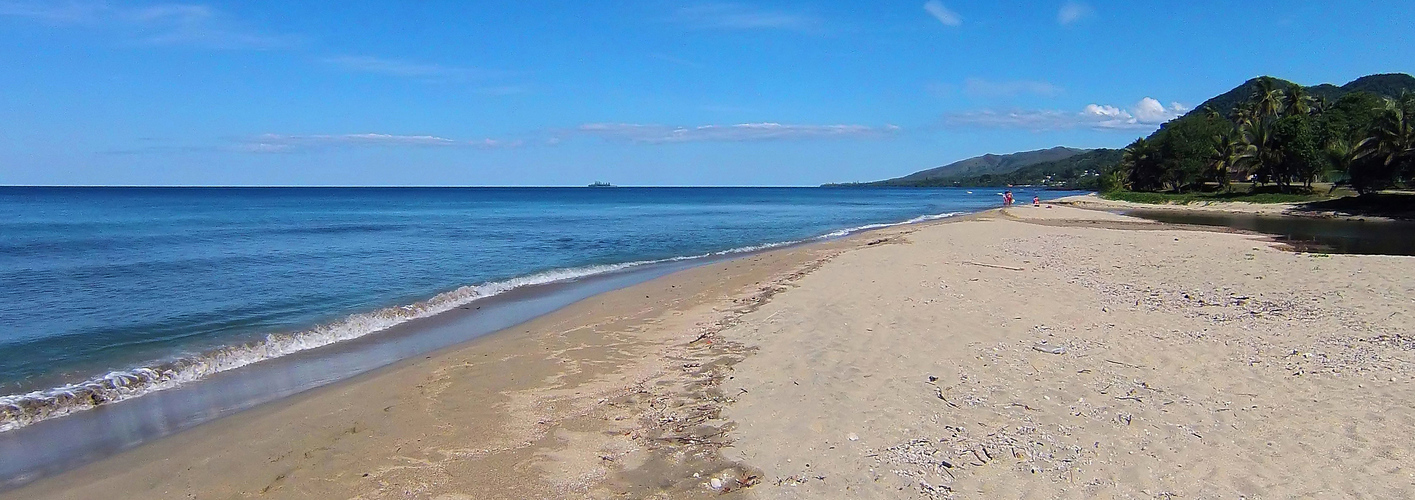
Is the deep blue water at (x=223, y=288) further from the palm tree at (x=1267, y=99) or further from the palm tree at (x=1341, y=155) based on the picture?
the palm tree at (x=1267, y=99)

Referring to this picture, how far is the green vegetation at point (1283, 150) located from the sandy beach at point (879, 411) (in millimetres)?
36645

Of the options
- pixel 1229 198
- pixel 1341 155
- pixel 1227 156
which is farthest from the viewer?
pixel 1227 156

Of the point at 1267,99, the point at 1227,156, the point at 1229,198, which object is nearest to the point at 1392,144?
the point at 1229,198

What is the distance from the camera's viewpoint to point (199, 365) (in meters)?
9.92

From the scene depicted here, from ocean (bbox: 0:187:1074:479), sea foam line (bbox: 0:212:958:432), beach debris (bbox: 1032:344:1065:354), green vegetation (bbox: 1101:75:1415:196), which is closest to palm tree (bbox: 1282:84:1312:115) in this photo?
green vegetation (bbox: 1101:75:1415:196)

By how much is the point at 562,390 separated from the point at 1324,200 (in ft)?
182

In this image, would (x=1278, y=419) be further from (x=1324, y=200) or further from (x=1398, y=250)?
(x=1324, y=200)

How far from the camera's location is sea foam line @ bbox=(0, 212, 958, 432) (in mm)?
8057

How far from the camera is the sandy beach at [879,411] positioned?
16.2 ft

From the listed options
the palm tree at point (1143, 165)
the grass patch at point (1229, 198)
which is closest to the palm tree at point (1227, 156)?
the grass patch at point (1229, 198)

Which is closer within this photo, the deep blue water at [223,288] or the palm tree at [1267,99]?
the deep blue water at [223,288]

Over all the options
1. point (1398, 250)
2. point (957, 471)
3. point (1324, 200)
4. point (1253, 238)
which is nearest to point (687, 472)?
point (957, 471)

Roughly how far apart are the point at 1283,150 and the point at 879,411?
62.4 m

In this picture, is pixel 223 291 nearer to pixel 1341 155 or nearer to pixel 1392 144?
pixel 1392 144
